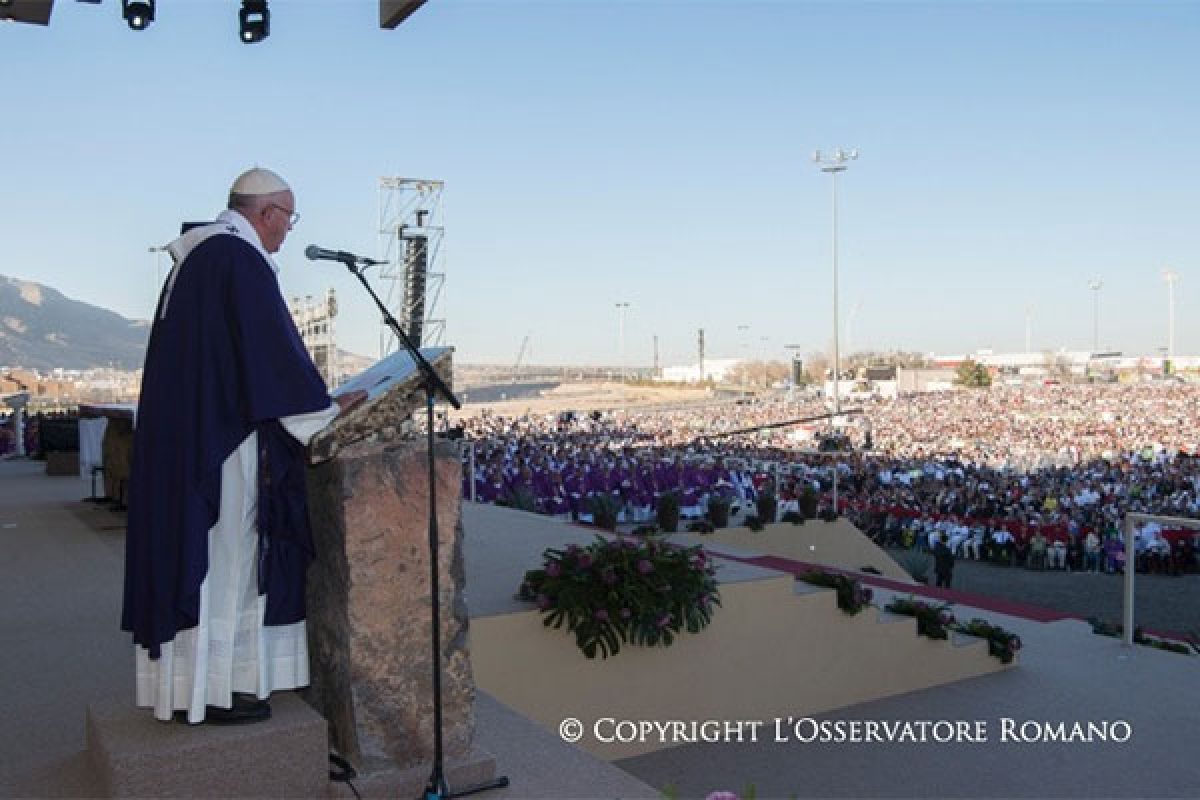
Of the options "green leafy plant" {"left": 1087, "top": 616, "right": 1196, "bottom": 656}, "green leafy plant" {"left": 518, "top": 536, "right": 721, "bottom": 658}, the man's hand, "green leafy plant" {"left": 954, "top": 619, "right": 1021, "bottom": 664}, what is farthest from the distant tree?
the man's hand

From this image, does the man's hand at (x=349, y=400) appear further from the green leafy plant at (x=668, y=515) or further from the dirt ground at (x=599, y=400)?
the dirt ground at (x=599, y=400)

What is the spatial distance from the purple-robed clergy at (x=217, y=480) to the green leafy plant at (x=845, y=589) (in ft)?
17.7

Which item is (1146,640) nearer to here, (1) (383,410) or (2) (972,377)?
(1) (383,410)

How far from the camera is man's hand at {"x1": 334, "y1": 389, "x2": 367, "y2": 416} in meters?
2.54

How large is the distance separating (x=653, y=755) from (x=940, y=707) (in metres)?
2.52

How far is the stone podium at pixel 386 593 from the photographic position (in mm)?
2578

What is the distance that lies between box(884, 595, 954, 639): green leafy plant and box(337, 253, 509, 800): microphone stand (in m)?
5.90

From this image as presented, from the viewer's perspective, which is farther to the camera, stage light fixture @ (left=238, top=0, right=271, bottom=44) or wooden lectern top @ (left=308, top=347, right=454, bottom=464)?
stage light fixture @ (left=238, top=0, right=271, bottom=44)

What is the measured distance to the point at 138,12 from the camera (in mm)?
8133

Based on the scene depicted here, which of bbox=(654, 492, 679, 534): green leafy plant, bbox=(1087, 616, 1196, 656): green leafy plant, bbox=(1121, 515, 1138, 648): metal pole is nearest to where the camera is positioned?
bbox=(1121, 515, 1138, 648): metal pole

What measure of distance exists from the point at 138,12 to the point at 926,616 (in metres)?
8.20

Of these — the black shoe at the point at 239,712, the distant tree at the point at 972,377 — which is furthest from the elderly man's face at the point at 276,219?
the distant tree at the point at 972,377

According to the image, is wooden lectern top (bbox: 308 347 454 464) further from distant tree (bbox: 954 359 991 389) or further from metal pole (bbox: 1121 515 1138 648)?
distant tree (bbox: 954 359 991 389)

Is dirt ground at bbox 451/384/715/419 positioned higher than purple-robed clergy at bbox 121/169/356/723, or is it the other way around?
purple-robed clergy at bbox 121/169/356/723
